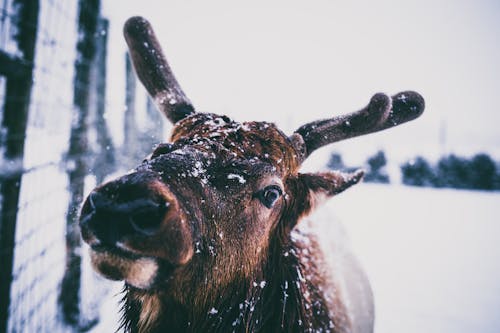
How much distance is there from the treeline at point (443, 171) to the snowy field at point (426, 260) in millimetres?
2956

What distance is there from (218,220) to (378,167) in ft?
59.7

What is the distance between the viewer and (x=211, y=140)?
1.73 m

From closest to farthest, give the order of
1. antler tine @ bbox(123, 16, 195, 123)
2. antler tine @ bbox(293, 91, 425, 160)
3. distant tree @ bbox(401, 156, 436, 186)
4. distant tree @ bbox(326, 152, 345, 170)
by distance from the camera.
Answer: antler tine @ bbox(293, 91, 425, 160) < antler tine @ bbox(123, 16, 195, 123) < distant tree @ bbox(401, 156, 436, 186) < distant tree @ bbox(326, 152, 345, 170)

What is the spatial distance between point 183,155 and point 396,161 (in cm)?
2021

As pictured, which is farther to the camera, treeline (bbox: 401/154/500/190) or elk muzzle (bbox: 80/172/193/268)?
treeline (bbox: 401/154/500/190)

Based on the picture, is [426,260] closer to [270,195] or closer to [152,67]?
[270,195]

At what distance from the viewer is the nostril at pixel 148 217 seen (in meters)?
1.07

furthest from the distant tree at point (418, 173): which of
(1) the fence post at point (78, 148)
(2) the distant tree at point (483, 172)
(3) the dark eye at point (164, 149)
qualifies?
(3) the dark eye at point (164, 149)

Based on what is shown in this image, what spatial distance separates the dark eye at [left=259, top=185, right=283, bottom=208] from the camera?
1.81 m

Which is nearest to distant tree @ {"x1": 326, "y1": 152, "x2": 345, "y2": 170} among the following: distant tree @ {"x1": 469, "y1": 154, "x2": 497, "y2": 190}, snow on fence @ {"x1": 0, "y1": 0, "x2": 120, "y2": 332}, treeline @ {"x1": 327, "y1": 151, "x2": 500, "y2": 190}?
treeline @ {"x1": 327, "y1": 151, "x2": 500, "y2": 190}

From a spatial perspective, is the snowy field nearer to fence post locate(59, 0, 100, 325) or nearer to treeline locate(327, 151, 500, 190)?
fence post locate(59, 0, 100, 325)

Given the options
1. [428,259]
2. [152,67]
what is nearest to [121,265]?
[152,67]

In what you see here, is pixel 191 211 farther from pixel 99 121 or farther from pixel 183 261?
pixel 99 121

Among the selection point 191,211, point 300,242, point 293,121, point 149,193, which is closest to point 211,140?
point 191,211
